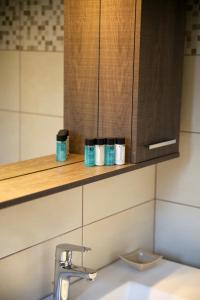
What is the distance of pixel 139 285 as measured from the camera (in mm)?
1566

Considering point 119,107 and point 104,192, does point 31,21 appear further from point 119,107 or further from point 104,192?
point 104,192

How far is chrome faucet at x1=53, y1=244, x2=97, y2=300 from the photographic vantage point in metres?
1.38

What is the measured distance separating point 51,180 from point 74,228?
0.74 ft

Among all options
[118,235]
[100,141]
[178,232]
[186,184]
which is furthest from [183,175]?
[100,141]

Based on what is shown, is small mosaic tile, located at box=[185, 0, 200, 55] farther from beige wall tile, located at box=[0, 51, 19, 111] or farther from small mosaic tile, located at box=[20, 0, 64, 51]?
beige wall tile, located at box=[0, 51, 19, 111]

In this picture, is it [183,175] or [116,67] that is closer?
[116,67]

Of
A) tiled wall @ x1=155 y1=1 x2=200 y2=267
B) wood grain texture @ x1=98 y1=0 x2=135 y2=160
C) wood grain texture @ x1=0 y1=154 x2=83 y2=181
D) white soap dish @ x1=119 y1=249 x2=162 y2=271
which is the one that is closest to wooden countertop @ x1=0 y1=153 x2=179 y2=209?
wood grain texture @ x1=0 y1=154 x2=83 y2=181

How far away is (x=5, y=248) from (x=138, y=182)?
1.97 ft

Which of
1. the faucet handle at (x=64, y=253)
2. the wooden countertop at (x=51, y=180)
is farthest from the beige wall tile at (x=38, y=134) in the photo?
the faucet handle at (x=64, y=253)

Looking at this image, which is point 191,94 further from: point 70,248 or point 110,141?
point 70,248

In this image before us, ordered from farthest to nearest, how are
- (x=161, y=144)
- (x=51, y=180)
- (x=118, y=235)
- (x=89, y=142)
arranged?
(x=118, y=235), (x=161, y=144), (x=89, y=142), (x=51, y=180)

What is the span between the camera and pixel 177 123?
1.70 metres

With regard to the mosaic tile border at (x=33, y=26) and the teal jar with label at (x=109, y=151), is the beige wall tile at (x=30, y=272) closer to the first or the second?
the teal jar with label at (x=109, y=151)

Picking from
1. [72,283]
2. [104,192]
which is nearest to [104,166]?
[104,192]
